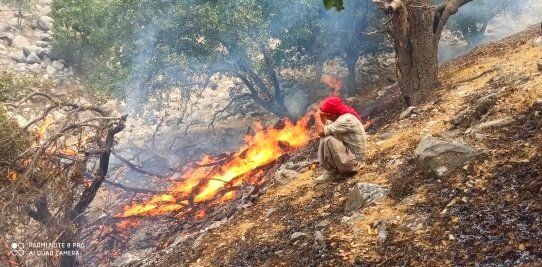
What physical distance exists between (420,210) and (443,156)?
917mm

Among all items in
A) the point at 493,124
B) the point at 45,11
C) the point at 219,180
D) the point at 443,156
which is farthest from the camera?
the point at 45,11

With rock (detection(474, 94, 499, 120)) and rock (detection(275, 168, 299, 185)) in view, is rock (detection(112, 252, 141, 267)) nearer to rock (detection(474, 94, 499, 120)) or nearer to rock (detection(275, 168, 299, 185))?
rock (detection(275, 168, 299, 185))

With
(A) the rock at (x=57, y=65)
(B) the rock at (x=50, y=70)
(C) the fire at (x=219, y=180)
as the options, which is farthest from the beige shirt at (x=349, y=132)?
(A) the rock at (x=57, y=65)

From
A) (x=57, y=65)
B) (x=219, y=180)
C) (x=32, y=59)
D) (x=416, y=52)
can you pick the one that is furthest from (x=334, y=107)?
(x=32, y=59)

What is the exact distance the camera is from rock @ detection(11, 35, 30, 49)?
86.7 ft

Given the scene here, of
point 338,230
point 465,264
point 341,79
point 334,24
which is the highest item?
point 334,24

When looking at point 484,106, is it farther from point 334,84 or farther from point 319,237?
point 334,84

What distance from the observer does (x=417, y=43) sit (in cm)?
911

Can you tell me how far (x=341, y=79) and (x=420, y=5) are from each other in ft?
35.1

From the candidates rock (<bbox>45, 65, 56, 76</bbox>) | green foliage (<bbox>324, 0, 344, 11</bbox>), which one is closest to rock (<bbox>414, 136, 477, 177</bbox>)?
green foliage (<bbox>324, 0, 344, 11</bbox>)

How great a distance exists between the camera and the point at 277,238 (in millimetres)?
5461

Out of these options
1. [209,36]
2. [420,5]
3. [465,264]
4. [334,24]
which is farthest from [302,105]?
[465,264]

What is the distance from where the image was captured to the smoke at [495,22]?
64.8 feet

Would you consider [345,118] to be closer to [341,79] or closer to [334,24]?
[334,24]
